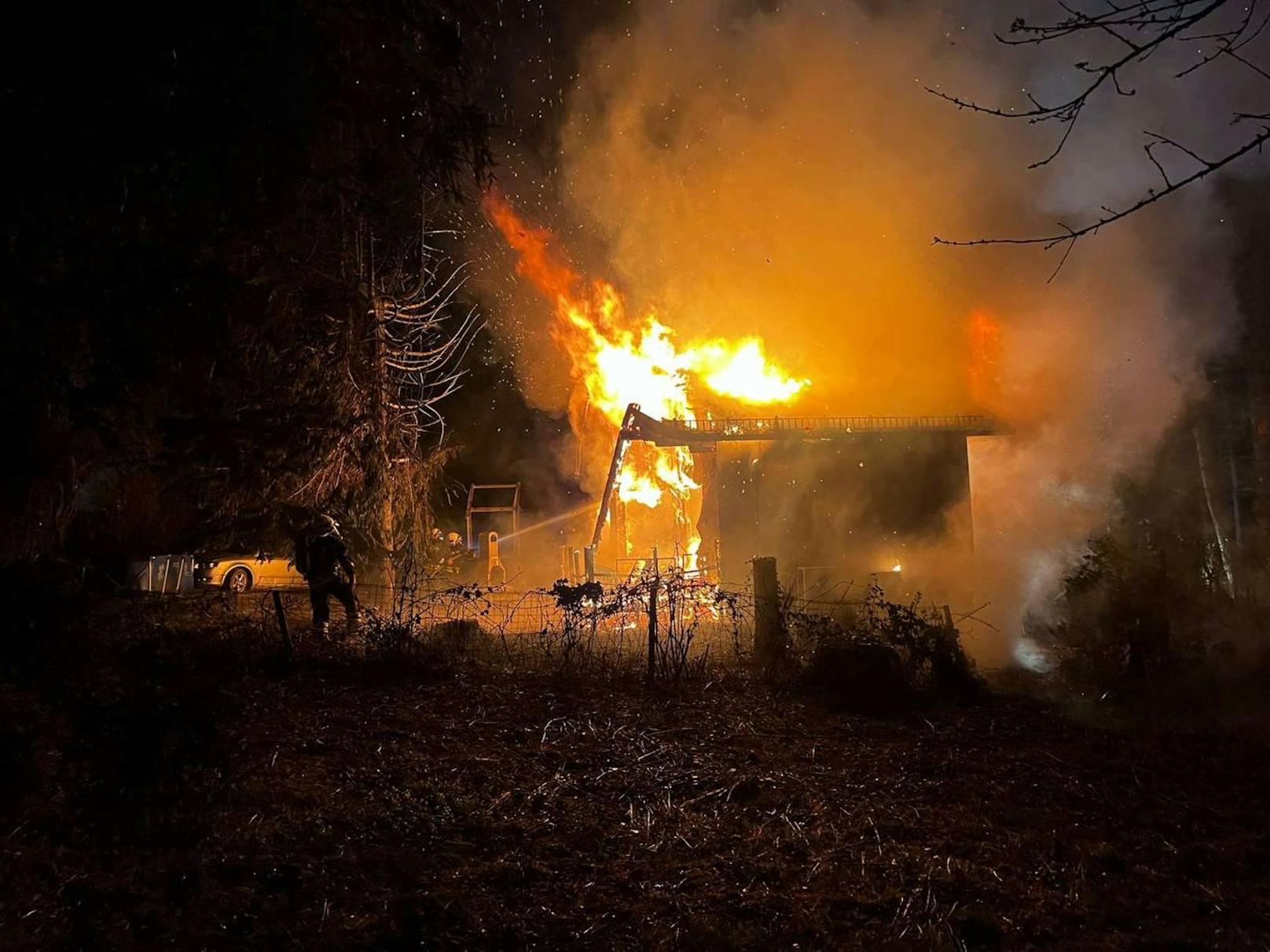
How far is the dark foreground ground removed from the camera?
11.3 feet

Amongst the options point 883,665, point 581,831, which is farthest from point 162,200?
point 883,665

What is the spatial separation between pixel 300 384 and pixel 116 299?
7.85 metres

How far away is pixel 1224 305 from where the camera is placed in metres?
17.5

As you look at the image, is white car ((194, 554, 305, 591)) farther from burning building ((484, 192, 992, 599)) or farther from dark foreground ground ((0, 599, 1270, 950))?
dark foreground ground ((0, 599, 1270, 950))

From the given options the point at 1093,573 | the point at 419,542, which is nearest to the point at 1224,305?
the point at 1093,573

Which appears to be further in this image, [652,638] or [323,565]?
[323,565]

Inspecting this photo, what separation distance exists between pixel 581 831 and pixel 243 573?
18.4 metres

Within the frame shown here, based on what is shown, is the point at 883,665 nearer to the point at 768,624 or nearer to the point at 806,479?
the point at 768,624

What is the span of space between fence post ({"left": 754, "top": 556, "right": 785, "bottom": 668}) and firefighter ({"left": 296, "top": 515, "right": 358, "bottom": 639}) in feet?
17.2

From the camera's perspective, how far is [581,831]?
176 inches

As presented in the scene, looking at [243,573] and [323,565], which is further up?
[243,573]

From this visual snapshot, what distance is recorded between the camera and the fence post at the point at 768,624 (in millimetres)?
8703

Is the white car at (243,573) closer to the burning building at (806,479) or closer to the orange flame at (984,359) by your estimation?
the burning building at (806,479)

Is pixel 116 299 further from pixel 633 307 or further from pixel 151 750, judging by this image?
pixel 633 307
